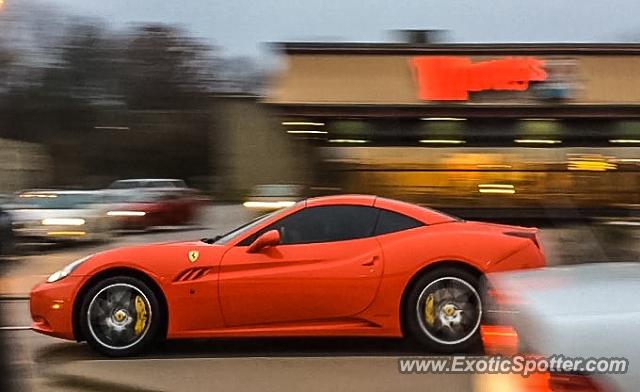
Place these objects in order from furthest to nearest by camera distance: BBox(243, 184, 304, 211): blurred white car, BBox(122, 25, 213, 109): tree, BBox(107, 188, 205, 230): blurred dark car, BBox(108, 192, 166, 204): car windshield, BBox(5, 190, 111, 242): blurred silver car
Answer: BBox(122, 25, 213, 109): tree, BBox(108, 192, 166, 204): car windshield, BBox(243, 184, 304, 211): blurred white car, BBox(107, 188, 205, 230): blurred dark car, BBox(5, 190, 111, 242): blurred silver car

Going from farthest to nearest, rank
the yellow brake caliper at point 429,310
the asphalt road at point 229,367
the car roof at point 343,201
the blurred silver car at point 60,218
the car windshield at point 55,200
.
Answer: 1. the car windshield at point 55,200
2. the blurred silver car at point 60,218
3. the car roof at point 343,201
4. the yellow brake caliper at point 429,310
5. the asphalt road at point 229,367

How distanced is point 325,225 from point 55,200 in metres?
12.4

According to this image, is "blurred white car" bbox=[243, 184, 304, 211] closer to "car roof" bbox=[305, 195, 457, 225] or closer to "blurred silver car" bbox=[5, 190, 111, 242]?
"blurred silver car" bbox=[5, 190, 111, 242]

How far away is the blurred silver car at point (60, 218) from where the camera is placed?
17250mm

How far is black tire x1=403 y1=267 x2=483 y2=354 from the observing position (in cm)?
700

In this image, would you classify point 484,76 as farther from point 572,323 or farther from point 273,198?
point 572,323

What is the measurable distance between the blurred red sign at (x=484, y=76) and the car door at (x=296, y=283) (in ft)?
53.8

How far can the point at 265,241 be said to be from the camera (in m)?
7.00

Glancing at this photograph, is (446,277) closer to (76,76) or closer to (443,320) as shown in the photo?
(443,320)

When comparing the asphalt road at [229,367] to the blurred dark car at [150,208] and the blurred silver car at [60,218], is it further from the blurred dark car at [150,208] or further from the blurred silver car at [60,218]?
the blurred dark car at [150,208]

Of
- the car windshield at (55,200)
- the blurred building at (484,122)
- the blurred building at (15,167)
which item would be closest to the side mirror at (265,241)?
the car windshield at (55,200)

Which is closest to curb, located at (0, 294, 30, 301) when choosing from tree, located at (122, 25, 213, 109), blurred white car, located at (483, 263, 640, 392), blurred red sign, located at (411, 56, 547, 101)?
blurred white car, located at (483, 263, 640, 392)

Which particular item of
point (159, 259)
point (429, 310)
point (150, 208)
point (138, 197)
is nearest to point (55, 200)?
point (150, 208)

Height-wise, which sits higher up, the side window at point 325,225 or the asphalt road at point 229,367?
the side window at point 325,225
